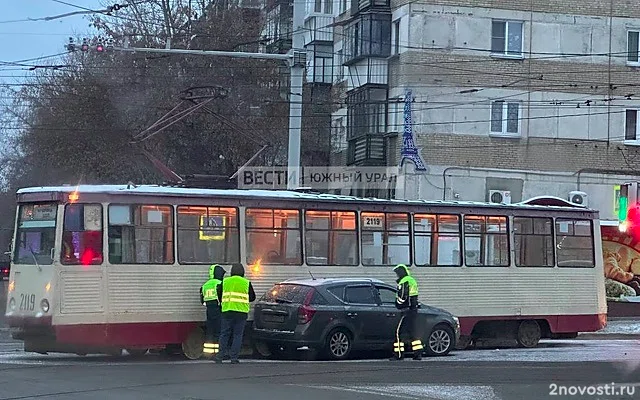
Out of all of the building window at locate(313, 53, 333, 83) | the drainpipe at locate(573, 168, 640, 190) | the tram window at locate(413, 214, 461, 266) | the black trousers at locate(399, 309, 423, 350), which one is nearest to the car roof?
the black trousers at locate(399, 309, 423, 350)

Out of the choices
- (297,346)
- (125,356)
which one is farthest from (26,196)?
(297,346)

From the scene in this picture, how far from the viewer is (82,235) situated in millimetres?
19625

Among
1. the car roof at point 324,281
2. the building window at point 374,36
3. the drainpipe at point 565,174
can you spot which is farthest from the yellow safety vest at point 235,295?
the building window at point 374,36

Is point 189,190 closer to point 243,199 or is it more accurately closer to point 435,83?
point 243,199

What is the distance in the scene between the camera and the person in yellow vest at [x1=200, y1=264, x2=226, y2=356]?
19844mm

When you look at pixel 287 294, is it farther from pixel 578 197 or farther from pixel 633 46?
pixel 633 46

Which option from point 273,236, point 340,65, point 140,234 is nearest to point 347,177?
point 340,65

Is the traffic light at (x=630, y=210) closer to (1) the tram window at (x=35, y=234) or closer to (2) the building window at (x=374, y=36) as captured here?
(1) the tram window at (x=35, y=234)

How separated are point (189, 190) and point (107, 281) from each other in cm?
245

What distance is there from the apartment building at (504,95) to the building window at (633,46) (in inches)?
1.4

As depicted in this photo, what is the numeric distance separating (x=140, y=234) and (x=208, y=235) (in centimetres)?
143

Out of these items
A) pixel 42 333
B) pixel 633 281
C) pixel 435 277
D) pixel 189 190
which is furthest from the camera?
pixel 633 281

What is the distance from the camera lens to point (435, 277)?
2391 centimetres

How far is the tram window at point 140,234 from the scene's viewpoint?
786 inches
